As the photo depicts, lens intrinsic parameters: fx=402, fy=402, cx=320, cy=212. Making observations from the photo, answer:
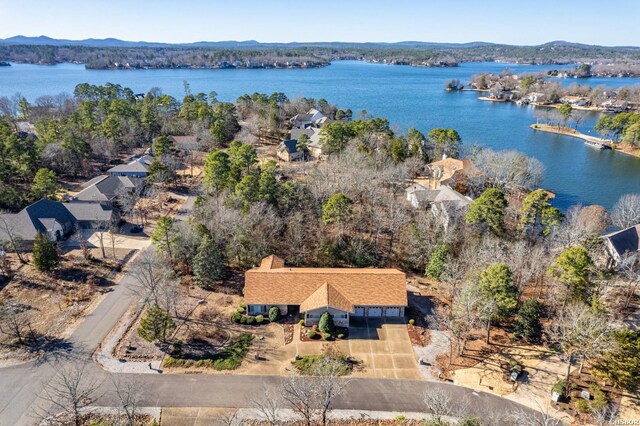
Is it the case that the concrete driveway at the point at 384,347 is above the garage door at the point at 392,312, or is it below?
below

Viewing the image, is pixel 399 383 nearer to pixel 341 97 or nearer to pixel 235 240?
pixel 235 240

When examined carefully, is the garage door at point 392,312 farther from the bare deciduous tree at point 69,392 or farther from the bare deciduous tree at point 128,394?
the bare deciduous tree at point 69,392

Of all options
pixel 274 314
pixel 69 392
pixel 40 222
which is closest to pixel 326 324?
pixel 274 314

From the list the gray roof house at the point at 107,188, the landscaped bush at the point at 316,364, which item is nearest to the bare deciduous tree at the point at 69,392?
the landscaped bush at the point at 316,364

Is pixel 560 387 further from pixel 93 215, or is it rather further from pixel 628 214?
pixel 93 215

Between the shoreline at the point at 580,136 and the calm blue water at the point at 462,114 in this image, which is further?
the shoreline at the point at 580,136

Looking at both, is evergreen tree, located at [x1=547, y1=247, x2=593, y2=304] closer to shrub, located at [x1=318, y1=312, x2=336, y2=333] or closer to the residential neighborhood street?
the residential neighborhood street

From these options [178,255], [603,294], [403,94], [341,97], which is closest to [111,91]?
[341,97]

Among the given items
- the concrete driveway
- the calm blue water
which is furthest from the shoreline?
the concrete driveway
